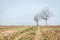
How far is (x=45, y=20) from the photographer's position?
75312 mm

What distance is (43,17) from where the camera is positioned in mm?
76188

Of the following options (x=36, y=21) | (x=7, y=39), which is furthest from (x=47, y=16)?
(x=7, y=39)

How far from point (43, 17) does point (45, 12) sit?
2.61m

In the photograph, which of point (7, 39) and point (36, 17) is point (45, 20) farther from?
point (7, 39)

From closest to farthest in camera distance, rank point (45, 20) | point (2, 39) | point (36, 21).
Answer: point (2, 39)
point (45, 20)
point (36, 21)

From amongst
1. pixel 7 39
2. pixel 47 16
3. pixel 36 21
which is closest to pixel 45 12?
pixel 47 16

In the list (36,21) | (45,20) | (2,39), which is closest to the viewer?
(2,39)

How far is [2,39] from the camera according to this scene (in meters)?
18.1

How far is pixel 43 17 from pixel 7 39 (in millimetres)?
58490

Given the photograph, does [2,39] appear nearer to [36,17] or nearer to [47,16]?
[47,16]

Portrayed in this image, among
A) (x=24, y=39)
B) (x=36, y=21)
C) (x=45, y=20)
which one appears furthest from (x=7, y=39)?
(x=36, y=21)

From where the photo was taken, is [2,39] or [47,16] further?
[47,16]

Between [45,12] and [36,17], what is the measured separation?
54.3 feet

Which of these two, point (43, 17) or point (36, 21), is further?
point (36, 21)
